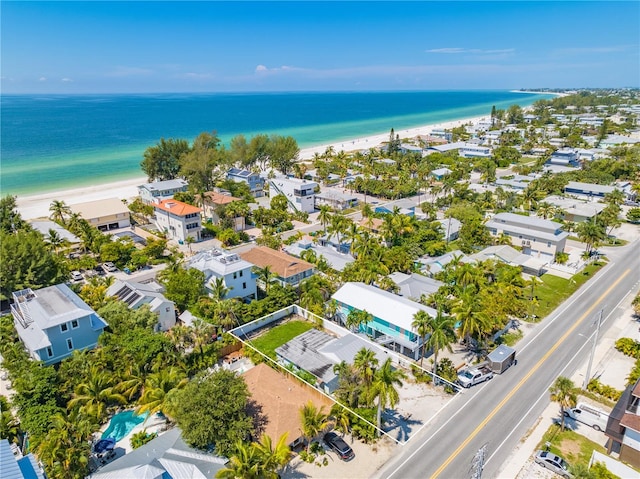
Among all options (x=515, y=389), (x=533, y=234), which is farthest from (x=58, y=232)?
(x=533, y=234)

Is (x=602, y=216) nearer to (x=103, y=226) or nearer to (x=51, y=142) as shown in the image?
(x=103, y=226)

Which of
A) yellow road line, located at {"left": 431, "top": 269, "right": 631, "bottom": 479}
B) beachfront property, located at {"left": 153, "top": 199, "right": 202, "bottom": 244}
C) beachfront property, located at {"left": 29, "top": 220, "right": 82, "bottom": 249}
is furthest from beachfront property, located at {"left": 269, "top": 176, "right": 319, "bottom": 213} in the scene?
yellow road line, located at {"left": 431, "top": 269, "right": 631, "bottom": 479}

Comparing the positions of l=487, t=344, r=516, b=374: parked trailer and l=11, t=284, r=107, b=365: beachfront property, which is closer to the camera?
l=11, t=284, r=107, b=365: beachfront property

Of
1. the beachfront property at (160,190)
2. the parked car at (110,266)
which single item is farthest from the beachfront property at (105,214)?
the parked car at (110,266)

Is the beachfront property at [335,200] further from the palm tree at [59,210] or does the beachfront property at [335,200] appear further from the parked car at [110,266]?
the palm tree at [59,210]

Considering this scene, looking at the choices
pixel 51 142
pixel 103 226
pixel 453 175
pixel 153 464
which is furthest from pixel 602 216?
pixel 51 142

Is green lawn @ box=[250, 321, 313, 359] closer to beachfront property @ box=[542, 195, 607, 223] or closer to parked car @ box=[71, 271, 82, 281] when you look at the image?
parked car @ box=[71, 271, 82, 281]
